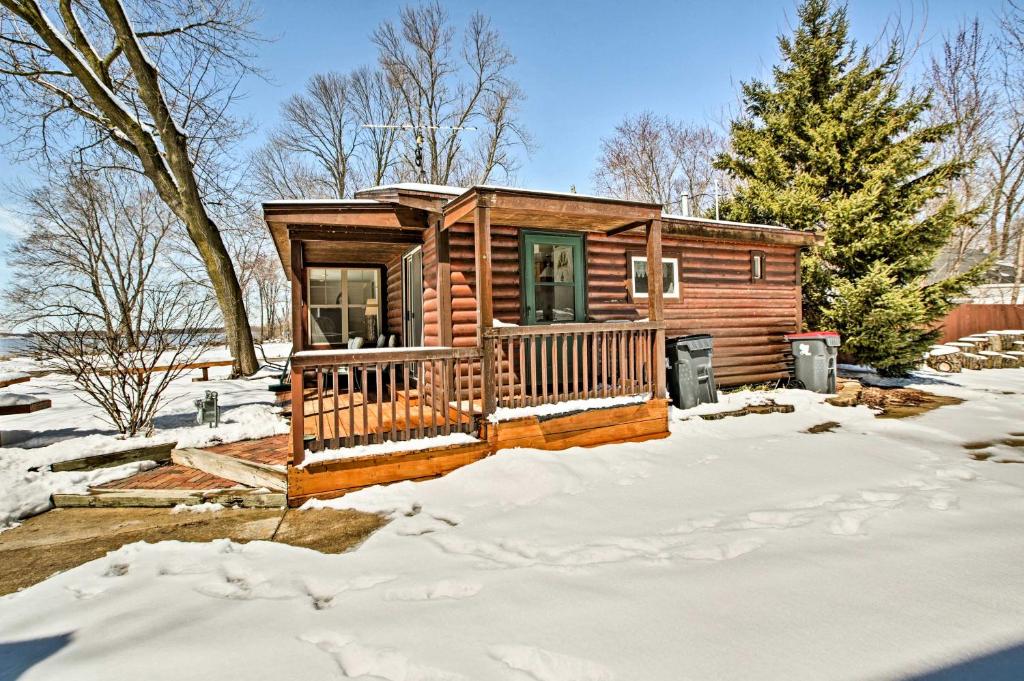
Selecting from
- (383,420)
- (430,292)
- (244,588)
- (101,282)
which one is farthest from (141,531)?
(101,282)

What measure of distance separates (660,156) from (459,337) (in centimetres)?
2349

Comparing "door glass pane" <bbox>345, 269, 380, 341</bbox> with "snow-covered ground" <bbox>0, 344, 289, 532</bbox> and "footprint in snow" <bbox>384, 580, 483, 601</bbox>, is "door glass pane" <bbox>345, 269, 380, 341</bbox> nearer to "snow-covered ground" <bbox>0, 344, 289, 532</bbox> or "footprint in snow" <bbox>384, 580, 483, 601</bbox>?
"snow-covered ground" <bbox>0, 344, 289, 532</bbox>

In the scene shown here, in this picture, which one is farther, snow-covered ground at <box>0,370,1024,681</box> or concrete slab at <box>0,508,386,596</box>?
concrete slab at <box>0,508,386,596</box>

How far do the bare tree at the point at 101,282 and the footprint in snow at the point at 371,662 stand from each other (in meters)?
4.91

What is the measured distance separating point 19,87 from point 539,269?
14328 millimetres

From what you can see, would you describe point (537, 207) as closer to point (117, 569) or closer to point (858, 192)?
point (117, 569)

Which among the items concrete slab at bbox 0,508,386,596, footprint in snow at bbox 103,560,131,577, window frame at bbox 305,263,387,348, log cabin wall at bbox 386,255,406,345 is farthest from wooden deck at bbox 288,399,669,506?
window frame at bbox 305,263,387,348

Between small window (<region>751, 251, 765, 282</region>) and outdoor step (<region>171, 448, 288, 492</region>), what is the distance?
28.9 ft

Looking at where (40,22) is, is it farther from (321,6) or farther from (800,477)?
(800,477)

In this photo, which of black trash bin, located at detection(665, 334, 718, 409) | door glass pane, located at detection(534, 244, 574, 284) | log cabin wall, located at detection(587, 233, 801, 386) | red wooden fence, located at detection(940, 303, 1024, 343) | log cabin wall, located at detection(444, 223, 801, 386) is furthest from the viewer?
red wooden fence, located at detection(940, 303, 1024, 343)

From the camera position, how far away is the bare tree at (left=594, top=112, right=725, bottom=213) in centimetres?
2483

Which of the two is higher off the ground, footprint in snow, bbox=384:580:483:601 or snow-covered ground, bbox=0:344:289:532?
snow-covered ground, bbox=0:344:289:532

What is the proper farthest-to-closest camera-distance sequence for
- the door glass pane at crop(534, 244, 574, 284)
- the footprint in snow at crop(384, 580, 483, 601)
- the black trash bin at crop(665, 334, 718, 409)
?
1. the black trash bin at crop(665, 334, 718, 409)
2. the door glass pane at crop(534, 244, 574, 284)
3. the footprint in snow at crop(384, 580, 483, 601)

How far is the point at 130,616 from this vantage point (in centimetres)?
223
